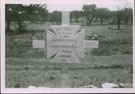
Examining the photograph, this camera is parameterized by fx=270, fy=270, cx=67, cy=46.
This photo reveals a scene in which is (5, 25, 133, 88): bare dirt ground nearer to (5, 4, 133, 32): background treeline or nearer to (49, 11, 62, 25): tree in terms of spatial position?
(5, 4, 133, 32): background treeline

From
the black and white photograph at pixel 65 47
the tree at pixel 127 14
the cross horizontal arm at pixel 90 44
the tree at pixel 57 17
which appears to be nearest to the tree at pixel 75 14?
the black and white photograph at pixel 65 47

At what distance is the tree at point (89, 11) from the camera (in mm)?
2656

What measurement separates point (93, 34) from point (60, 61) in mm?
419

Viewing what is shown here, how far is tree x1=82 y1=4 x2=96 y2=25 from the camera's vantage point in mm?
2656

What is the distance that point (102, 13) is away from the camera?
2.68 metres

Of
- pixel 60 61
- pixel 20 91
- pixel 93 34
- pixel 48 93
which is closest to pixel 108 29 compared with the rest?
pixel 93 34

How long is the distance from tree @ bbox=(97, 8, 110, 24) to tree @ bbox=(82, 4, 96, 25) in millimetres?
49

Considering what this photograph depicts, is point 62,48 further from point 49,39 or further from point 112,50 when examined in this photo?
point 112,50

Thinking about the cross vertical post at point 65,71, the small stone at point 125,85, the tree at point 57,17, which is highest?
the tree at point 57,17

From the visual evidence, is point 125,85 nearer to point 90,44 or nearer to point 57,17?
point 90,44

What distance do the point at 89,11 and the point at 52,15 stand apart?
0.37 meters

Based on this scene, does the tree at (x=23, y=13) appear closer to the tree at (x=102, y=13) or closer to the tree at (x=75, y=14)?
the tree at (x=75, y=14)

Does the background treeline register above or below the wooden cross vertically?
above

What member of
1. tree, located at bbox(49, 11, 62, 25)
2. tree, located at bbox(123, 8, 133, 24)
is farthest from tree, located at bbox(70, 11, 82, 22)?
tree, located at bbox(123, 8, 133, 24)
